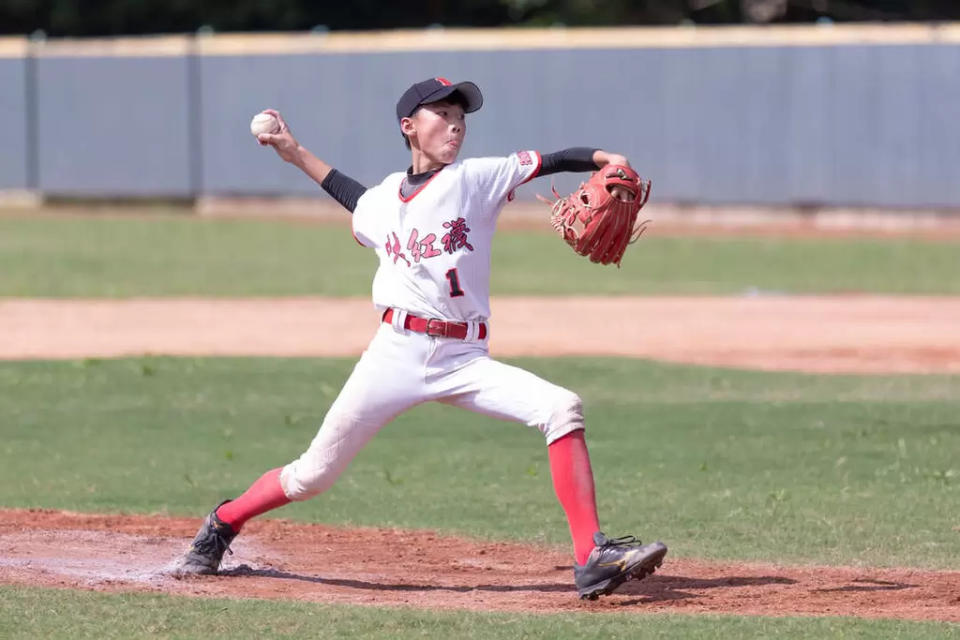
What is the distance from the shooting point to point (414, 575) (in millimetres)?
7039

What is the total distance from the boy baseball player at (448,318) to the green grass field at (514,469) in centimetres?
63

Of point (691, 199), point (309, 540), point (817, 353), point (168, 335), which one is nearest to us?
point (309, 540)

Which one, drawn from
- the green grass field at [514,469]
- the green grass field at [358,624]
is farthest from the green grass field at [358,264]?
the green grass field at [358,624]

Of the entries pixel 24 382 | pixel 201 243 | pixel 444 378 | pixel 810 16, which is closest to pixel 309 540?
pixel 444 378

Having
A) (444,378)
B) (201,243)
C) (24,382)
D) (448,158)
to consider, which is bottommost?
(201,243)

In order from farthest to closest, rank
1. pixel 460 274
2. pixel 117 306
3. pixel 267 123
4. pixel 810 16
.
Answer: pixel 810 16 < pixel 117 306 < pixel 267 123 < pixel 460 274

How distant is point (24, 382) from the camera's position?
1298 cm

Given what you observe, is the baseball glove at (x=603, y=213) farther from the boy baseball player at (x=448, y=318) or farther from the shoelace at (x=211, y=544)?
the shoelace at (x=211, y=544)

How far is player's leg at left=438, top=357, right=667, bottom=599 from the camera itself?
6.17 meters

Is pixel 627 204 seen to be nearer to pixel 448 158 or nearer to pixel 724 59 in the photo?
pixel 448 158

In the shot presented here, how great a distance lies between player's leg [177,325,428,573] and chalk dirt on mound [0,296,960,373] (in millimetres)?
8093

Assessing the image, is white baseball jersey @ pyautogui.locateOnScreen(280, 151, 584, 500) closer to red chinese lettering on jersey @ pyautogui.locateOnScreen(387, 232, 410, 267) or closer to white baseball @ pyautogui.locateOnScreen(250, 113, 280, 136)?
red chinese lettering on jersey @ pyautogui.locateOnScreen(387, 232, 410, 267)

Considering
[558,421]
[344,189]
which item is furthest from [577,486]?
[344,189]

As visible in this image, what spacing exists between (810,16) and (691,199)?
10072 millimetres
